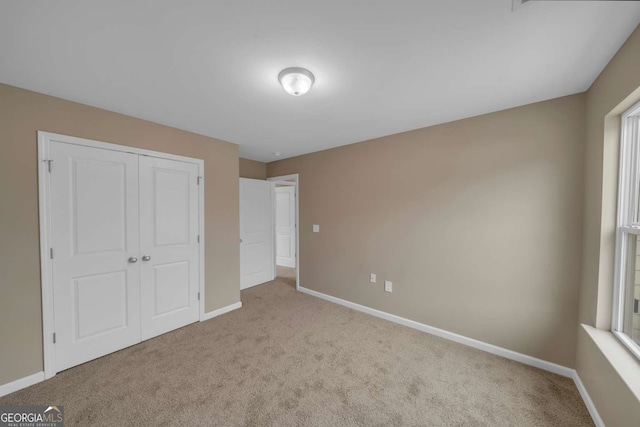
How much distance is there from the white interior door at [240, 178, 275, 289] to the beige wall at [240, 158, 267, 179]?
21 cm

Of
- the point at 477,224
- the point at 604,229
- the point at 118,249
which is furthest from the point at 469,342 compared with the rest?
the point at 118,249

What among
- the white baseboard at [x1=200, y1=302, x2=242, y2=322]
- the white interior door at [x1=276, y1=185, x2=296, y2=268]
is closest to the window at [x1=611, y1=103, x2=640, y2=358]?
the white baseboard at [x1=200, y1=302, x2=242, y2=322]

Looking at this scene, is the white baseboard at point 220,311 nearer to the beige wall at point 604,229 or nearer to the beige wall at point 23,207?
the beige wall at point 23,207

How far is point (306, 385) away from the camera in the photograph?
1.81 meters

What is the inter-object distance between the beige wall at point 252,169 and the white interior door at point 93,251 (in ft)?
6.16

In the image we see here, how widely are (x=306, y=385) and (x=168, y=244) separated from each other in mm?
2108

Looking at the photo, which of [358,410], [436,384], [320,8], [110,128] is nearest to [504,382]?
[436,384]

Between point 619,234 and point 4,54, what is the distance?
413 cm

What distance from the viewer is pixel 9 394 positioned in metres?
1.72

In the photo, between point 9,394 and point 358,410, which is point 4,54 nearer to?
point 9,394

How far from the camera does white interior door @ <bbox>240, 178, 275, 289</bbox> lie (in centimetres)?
404

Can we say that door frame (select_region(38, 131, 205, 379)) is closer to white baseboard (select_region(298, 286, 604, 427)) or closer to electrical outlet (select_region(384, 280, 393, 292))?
white baseboard (select_region(298, 286, 604, 427))

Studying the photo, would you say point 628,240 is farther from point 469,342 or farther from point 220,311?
point 220,311

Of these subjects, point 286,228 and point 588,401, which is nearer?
point 588,401
